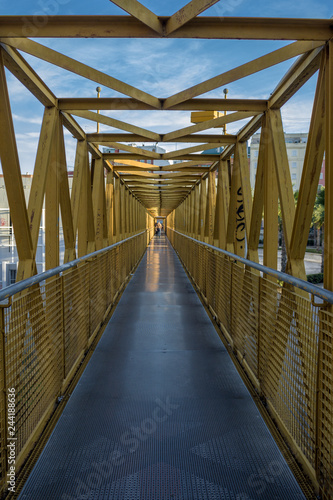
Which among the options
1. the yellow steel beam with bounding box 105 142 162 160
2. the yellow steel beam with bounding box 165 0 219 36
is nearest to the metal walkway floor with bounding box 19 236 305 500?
the yellow steel beam with bounding box 165 0 219 36

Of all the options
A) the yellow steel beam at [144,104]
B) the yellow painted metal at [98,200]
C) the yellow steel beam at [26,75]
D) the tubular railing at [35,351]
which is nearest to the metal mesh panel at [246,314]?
the tubular railing at [35,351]

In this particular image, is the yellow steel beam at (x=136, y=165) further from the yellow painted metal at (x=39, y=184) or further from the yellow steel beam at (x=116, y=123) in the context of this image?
the yellow painted metal at (x=39, y=184)

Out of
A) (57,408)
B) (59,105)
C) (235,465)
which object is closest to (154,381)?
(57,408)

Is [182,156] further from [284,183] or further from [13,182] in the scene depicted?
[13,182]

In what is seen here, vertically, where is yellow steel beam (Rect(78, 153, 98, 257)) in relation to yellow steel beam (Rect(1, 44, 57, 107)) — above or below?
below

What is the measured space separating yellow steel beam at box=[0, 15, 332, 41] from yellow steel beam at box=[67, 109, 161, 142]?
1710mm

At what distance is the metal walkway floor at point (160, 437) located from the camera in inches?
82.4

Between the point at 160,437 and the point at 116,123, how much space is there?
14.6 ft

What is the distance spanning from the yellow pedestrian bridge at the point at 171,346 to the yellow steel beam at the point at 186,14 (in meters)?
0.01

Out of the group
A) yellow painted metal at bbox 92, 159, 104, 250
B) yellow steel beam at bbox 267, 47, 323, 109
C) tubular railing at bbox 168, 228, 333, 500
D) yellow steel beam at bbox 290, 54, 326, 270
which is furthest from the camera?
yellow painted metal at bbox 92, 159, 104, 250

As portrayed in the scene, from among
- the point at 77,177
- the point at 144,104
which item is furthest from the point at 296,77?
the point at 77,177

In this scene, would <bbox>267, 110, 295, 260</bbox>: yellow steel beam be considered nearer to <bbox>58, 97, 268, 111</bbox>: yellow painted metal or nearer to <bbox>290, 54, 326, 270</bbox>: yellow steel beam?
<bbox>290, 54, 326, 270</bbox>: yellow steel beam

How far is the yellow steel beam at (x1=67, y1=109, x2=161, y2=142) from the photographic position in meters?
5.27

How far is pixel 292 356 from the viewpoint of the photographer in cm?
261
